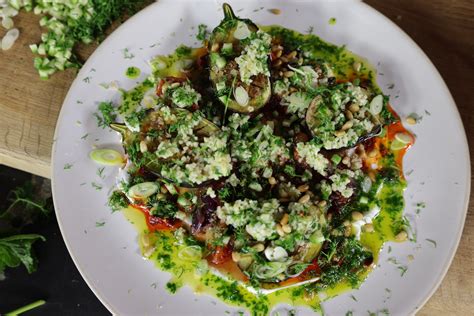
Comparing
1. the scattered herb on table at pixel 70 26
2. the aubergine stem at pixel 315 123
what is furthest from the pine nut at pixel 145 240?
the scattered herb on table at pixel 70 26

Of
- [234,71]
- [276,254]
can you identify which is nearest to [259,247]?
[276,254]

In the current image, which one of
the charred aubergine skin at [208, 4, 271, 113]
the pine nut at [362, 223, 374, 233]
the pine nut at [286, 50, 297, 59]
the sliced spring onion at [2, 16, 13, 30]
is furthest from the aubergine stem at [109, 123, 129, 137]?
the pine nut at [362, 223, 374, 233]

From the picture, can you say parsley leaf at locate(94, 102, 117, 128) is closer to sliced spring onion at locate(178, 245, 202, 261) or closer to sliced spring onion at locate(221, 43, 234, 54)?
sliced spring onion at locate(221, 43, 234, 54)

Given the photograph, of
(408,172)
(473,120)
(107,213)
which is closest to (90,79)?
(107,213)

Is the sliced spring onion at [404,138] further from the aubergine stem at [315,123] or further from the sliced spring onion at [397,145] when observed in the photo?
the aubergine stem at [315,123]

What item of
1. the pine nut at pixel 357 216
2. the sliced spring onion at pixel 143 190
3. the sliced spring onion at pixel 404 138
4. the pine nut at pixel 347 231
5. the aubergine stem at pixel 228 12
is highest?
the aubergine stem at pixel 228 12

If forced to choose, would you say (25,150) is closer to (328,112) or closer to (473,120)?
(328,112)
